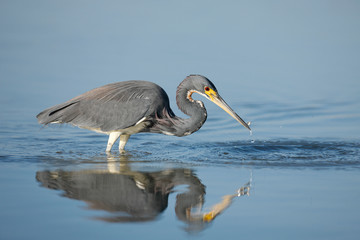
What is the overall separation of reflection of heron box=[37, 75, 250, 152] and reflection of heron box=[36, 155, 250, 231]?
1.30 m

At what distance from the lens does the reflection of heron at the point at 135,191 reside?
570 centimetres

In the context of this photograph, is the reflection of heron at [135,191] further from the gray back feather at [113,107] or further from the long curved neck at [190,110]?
the long curved neck at [190,110]

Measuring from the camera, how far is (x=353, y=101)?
12336 mm

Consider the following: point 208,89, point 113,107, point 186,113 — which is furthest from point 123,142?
point 208,89

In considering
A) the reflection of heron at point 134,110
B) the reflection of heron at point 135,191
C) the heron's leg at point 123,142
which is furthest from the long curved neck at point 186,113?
the reflection of heron at point 135,191

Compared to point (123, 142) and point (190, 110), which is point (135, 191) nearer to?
point (190, 110)

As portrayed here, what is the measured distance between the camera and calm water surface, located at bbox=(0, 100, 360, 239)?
17.6 ft

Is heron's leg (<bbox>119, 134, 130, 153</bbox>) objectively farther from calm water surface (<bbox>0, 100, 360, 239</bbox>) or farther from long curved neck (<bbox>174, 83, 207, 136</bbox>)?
long curved neck (<bbox>174, 83, 207, 136</bbox>)

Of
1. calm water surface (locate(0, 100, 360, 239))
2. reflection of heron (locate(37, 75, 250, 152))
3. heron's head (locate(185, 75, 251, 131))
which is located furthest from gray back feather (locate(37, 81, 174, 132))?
heron's head (locate(185, 75, 251, 131))

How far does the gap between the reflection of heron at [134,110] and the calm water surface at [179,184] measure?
35cm

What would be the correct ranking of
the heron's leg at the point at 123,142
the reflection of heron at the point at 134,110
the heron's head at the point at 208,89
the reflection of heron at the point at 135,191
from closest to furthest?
the reflection of heron at the point at 135,191, the heron's head at the point at 208,89, the reflection of heron at the point at 134,110, the heron's leg at the point at 123,142

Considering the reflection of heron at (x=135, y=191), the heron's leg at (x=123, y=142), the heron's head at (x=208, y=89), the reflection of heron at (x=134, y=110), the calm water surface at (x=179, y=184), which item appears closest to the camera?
the calm water surface at (x=179, y=184)

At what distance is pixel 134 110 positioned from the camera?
8852mm

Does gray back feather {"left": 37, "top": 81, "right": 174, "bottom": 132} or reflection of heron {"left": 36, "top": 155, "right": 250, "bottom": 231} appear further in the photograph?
gray back feather {"left": 37, "top": 81, "right": 174, "bottom": 132}
